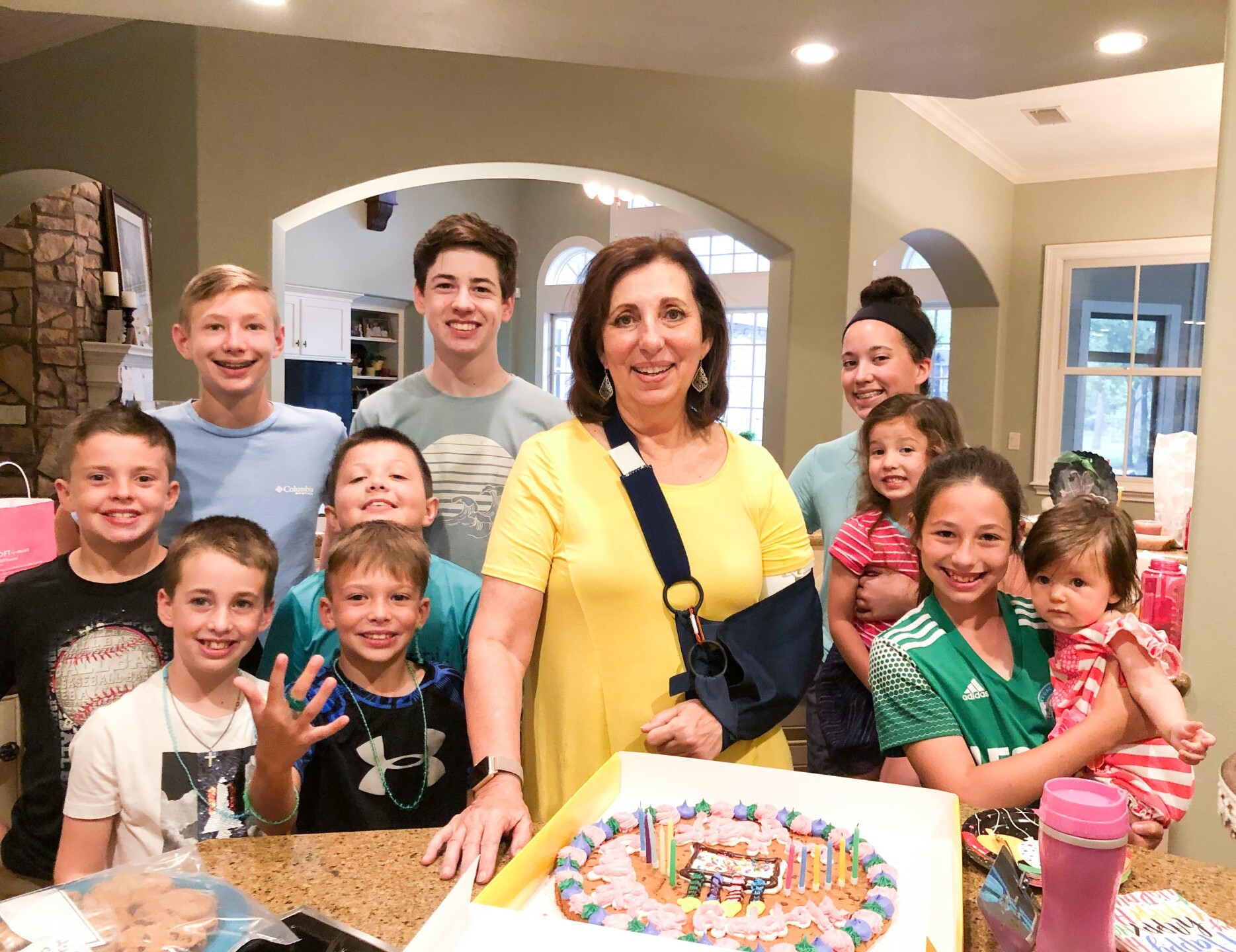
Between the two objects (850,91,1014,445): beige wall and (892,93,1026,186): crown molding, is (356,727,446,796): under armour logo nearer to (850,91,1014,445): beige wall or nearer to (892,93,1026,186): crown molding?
(850,91,1014,445): beige wall

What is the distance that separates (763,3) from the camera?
118 inches

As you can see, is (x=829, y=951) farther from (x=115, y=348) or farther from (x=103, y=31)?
(x=115, y=348)

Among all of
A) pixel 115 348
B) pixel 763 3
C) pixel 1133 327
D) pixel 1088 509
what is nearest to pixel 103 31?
pixel 115 348

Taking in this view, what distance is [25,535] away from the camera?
187 centimetres

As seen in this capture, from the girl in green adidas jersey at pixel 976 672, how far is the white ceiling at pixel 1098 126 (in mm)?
4155

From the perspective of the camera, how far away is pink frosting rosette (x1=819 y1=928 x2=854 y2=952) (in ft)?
2.81

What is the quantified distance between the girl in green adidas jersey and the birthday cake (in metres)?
0.35

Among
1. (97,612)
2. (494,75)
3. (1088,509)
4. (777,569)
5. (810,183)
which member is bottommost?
(97,612)

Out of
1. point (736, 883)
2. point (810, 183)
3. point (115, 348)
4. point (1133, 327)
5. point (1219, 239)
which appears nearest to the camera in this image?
point (736, 883)

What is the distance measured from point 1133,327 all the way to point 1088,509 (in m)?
6.29

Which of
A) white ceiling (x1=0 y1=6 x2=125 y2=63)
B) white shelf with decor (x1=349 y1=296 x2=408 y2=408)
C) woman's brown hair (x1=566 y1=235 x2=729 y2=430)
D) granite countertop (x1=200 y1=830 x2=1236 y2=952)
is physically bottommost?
granite countertop (x1=200 y1=830 x2=1236 y2=952)

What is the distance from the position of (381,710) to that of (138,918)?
634 millimetres

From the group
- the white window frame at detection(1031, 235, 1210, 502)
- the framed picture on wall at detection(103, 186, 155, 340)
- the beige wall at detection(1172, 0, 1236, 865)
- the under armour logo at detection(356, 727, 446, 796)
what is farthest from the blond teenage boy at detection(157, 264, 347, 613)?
the white window frame at detection(1031, 235, 1210, 502)

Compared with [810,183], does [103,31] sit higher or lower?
higher
